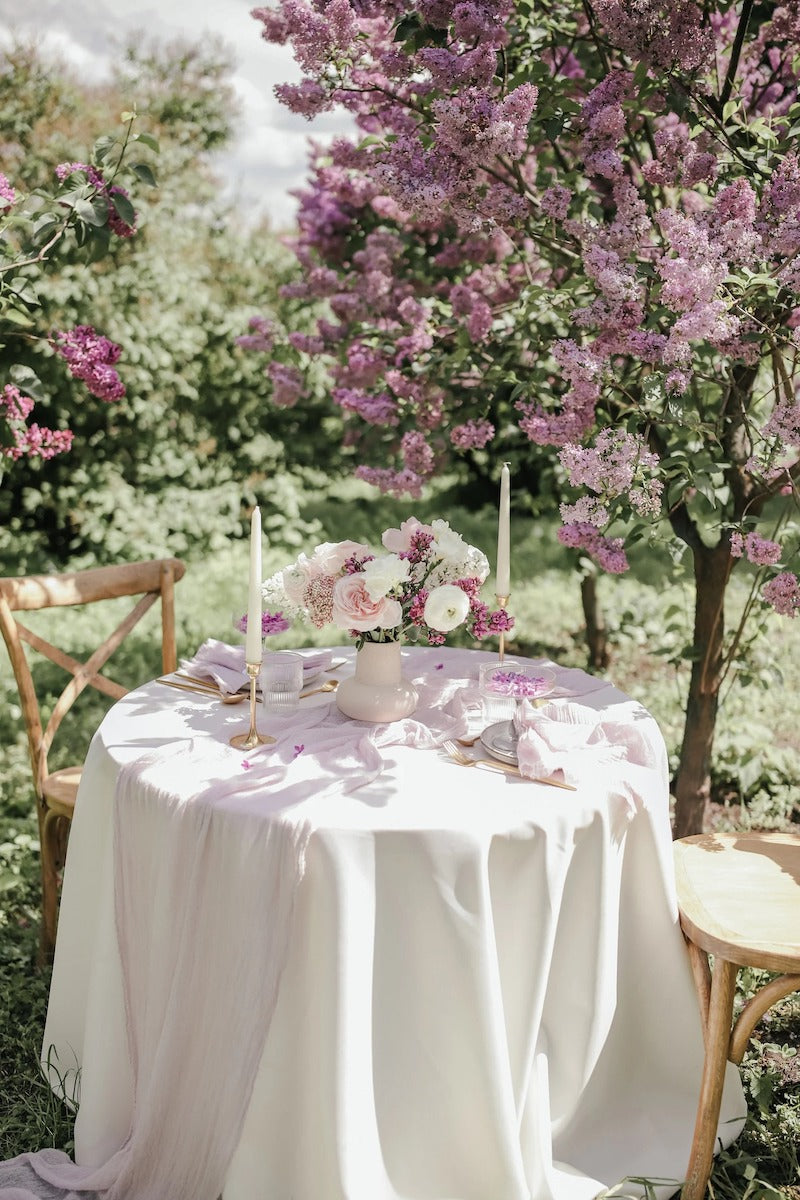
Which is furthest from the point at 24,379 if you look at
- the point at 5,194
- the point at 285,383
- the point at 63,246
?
the point at 285,383

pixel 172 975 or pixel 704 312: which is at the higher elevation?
pixel 704 312

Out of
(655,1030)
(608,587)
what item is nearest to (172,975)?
(655,1030)

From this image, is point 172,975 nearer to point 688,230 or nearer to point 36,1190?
point 36,1190

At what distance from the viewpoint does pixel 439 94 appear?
248 centimetres

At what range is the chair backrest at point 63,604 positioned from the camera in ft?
8.03

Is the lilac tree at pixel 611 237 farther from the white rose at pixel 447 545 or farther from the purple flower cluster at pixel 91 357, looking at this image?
the purple flower cluster at pixel 91 357

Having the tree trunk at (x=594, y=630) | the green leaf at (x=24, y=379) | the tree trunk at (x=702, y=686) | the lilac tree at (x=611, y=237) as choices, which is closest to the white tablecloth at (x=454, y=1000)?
the lilac tree at (x=611, y=237)

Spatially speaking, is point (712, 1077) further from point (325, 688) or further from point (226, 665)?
point (226, 665)

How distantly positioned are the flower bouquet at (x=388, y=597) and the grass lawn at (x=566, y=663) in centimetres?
111

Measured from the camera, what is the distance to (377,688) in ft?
6.63

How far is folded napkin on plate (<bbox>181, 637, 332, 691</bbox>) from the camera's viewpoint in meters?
2.27

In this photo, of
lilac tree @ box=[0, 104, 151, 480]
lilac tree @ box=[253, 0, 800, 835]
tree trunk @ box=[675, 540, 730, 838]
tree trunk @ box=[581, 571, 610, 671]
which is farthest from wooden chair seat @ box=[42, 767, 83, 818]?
tree trunk @ box=[581, 571, 610, 671]

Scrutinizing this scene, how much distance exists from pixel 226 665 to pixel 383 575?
2.34 feet

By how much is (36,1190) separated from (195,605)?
4.08 meters
